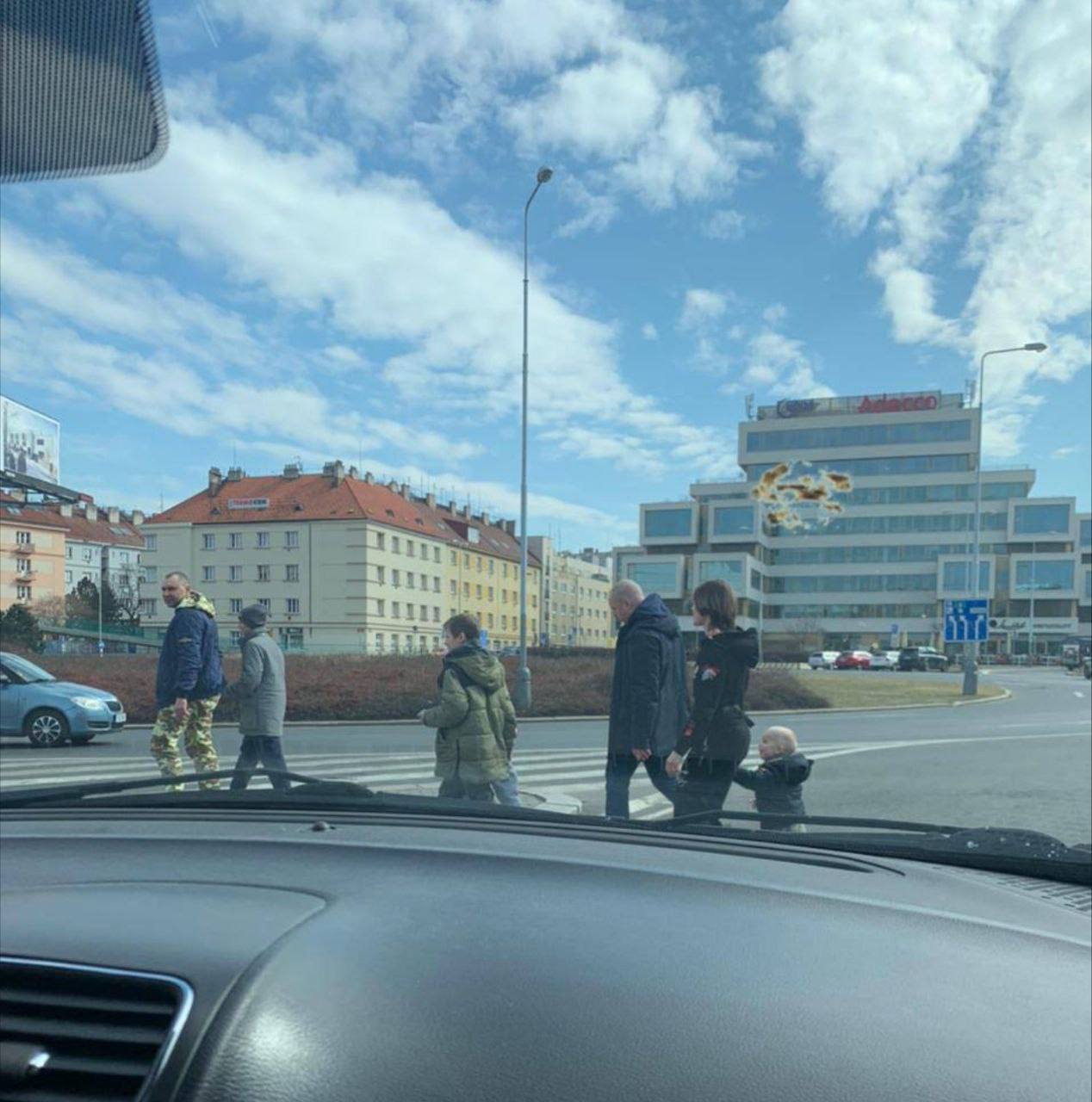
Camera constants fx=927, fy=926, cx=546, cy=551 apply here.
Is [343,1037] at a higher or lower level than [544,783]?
higher

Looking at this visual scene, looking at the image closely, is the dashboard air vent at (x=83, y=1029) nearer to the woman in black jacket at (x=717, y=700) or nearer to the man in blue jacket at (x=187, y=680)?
the man in blue jacket at (x=187, y=680)

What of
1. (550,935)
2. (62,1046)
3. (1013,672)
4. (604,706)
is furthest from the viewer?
(1013,672)

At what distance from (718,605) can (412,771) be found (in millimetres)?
1875

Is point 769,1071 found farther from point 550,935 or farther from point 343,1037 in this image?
point 343,1037

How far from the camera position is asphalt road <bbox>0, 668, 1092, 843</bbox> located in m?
5.29

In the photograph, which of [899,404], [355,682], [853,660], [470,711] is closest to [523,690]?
[470,711]

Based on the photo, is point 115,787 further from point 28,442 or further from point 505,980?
point 505,980

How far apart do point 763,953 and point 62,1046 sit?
0.89 meters

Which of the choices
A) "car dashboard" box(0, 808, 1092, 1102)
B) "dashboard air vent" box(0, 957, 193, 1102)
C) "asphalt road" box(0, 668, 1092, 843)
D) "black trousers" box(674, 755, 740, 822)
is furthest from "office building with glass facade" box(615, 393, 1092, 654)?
"dashboard air vent" box(0, 957, 193, 1102)

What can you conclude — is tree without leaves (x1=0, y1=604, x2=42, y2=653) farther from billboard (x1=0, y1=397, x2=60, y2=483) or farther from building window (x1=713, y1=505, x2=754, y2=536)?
building window (x1=713, y1=505, x2=754, y2=536)

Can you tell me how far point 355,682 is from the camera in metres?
4.73

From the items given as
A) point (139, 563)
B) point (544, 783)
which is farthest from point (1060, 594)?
point (139, 563)

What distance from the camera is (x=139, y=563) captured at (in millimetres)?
3957

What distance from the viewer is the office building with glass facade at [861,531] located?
6.59 meters
